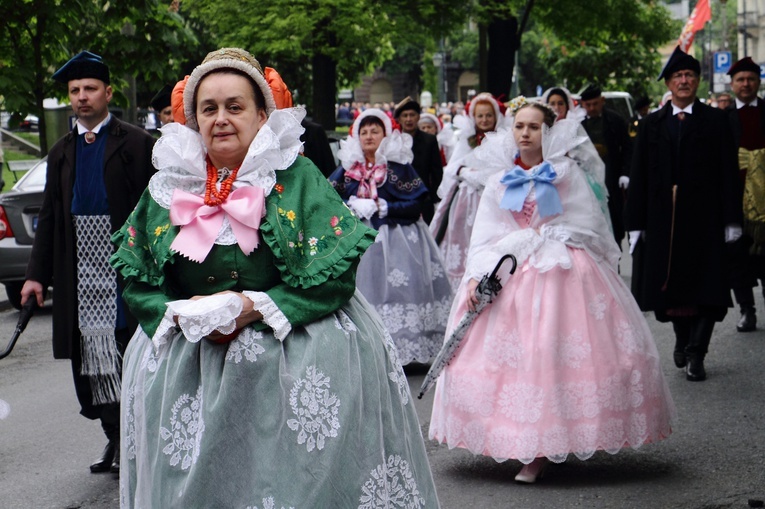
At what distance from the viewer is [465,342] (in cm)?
662

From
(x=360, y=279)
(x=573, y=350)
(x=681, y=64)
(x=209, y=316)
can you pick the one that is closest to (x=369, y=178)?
(x=360, y=279)

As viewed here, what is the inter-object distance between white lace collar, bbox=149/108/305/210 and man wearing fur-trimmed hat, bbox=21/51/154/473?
215cm

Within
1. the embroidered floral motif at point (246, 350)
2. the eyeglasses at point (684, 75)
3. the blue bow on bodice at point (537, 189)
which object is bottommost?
the embroidered floral motif at point (246, 350)

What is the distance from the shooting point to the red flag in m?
20.4

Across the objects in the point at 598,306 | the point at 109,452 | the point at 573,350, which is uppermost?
the point at 598,306

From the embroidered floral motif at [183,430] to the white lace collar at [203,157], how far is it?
2.09ft

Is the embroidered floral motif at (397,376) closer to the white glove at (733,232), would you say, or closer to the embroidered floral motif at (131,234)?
the embroidered floral motif at (131,234)

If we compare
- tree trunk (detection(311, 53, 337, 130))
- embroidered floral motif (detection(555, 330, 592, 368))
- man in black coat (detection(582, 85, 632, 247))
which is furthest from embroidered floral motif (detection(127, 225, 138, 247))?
tree trunk (detection(311, 53, 337, 130))

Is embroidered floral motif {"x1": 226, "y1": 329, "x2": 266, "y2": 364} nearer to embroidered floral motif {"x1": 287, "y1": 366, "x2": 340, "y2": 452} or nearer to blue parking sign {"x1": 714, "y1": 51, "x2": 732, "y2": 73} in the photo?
embroidered floral motif {"x1": 287, "y1": 366, "x2": 340, "y2": 452}

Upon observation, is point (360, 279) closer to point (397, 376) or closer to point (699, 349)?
point (699, 349)

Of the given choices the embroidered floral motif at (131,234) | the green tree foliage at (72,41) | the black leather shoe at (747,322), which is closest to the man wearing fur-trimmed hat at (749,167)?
the black leather shoe at (747,322)

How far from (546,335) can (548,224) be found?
0.65m

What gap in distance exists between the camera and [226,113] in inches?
162

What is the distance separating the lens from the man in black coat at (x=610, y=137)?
1321 centimetres
